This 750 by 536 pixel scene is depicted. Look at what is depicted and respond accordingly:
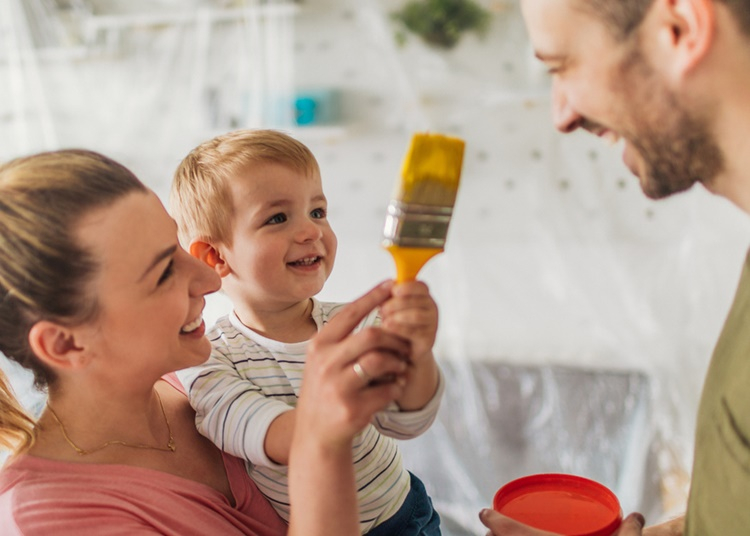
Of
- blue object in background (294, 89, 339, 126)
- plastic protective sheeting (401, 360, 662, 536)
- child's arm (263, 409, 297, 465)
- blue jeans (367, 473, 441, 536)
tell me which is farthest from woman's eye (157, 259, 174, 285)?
blue object in background (294, 89, 339, 126)

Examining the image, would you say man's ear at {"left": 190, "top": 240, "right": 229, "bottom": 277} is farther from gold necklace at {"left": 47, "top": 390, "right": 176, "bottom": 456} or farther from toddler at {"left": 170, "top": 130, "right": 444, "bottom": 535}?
gold necklace at {"left": 47, "top": 390, "right": 176, "bottom": 456}

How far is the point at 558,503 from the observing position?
3.37ft

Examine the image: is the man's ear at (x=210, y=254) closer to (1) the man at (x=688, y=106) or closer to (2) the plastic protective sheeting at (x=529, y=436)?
(1) the man at (x=688, y=106)

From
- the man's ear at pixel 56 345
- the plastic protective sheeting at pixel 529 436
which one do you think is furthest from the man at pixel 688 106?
the plastic protective sheeting at pixel 529 436

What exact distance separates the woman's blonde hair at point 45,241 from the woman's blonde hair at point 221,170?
22 cm

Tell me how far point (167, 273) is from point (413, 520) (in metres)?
0.53

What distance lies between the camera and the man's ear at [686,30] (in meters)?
0.71

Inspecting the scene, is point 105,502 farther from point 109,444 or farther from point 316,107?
point 316,107

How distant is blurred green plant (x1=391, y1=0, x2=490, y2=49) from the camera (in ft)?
9.48

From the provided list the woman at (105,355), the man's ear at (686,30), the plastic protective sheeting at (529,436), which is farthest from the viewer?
the plastic protective sheeting at (529,436)

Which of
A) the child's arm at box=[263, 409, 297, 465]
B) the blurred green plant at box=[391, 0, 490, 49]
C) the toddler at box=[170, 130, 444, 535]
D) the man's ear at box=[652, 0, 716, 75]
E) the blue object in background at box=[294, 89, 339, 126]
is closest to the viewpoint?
the man's ear at box=[652, 0, 716, 75]

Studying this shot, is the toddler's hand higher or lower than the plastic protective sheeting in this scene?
higher

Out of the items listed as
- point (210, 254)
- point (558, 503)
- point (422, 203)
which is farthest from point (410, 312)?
point (210, 254)

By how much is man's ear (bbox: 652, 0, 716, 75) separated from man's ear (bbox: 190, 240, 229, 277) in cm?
71
